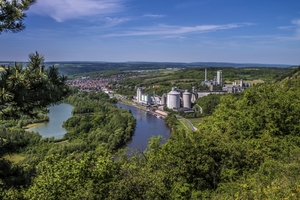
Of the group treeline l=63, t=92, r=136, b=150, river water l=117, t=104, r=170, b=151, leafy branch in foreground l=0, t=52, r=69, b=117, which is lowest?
river water l=117, t=104, r=170, b=151

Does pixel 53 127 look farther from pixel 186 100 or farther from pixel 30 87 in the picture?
pixel 30 87

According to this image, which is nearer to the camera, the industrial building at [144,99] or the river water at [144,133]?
the river water at [144,133]

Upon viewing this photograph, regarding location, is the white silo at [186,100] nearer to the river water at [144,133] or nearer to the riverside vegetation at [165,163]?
the river water at [144,133]

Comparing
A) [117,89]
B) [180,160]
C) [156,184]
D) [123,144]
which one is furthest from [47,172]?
[117,89]

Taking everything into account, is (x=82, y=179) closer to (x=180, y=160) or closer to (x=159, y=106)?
(x=180, y=160)

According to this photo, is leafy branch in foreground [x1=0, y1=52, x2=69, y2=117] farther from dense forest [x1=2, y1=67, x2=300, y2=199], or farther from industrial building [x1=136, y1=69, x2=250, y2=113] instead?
industrial building [x1=136, y1=69, x2=250, y2=113]

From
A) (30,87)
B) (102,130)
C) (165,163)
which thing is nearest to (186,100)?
(102,130)

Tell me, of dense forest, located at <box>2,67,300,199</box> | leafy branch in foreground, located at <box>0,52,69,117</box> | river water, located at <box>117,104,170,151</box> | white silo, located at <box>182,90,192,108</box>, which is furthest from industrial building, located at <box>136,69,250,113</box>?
leafy branch in foreground, located at <box>0,52,69,117</box>

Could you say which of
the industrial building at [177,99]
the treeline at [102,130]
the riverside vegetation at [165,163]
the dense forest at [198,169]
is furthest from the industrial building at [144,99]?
the dense forest at [198,169]
